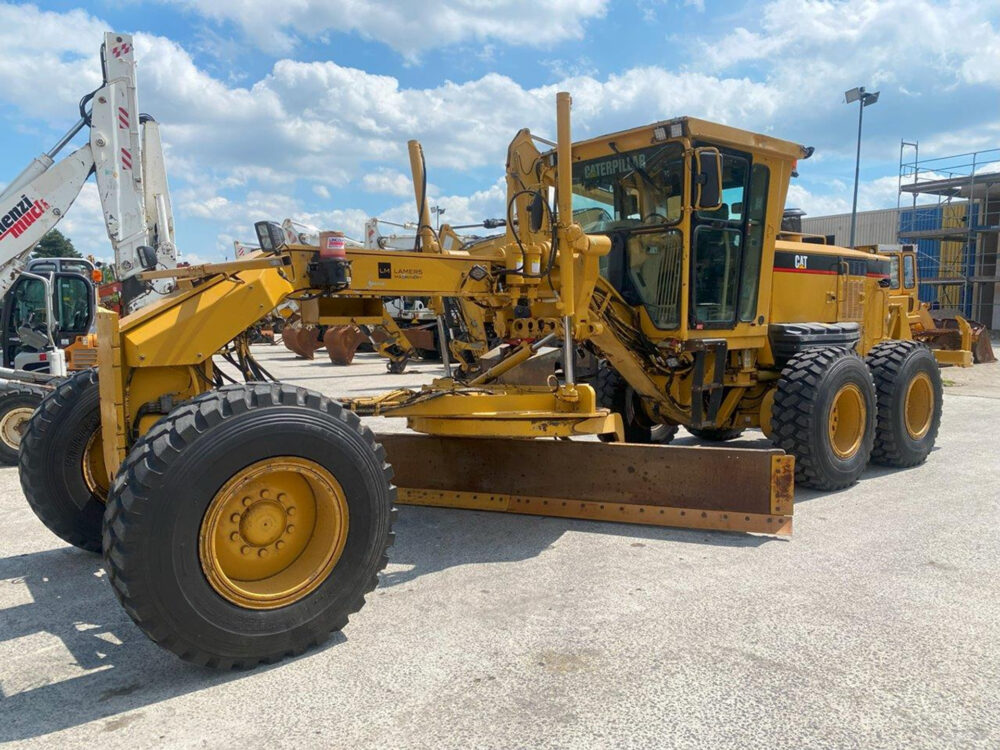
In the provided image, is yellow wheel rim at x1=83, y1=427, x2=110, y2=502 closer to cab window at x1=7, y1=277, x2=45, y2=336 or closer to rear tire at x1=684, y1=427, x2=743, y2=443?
rear tire at x1=684, y1=427, x2=743, y2=443

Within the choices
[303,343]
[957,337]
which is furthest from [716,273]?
[303,343]

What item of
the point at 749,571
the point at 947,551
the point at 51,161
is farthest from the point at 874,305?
the point at 51,161

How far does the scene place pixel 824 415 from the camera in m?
6.16

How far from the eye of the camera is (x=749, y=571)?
446 centimetres

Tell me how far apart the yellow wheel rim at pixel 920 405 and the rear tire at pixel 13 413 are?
8.72m

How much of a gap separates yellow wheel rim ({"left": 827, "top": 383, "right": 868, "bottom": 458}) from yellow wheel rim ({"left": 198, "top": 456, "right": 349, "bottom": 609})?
4.71 m

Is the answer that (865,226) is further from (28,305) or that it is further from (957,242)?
(28,305)

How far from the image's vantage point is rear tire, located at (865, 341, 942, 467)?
7117 millimetres

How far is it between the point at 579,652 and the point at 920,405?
18.8ft

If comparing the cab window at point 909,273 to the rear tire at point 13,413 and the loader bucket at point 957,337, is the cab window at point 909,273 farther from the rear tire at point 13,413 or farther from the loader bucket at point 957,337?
the rear tire at point 13,413

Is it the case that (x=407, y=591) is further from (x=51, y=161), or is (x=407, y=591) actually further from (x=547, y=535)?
(x=51, y=161)

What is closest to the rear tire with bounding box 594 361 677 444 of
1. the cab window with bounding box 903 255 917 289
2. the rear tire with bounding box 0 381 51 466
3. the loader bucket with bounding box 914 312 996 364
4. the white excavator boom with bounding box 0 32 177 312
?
the white excavator boom with bounding box 0 32 177 312

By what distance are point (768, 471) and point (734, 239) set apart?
7.56 feet

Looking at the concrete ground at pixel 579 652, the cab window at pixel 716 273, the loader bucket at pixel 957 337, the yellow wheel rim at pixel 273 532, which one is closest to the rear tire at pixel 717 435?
the cab window at pixel 716 273
